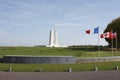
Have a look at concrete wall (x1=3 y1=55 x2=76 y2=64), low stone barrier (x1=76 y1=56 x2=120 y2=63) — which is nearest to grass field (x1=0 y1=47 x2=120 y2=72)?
low stone barrier (x1=76 y1=56 x2=120 y2=63)

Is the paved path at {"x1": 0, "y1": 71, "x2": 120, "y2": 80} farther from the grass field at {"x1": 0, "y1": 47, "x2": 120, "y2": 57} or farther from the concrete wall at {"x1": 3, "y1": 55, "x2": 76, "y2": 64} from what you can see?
the grass field at {"x1": 0, "y1": 47, "x2": 120, "y2": 57}

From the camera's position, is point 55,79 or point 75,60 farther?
point 75,60

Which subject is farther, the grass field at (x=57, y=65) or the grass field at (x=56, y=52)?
the grass field at (x=56, y=52)

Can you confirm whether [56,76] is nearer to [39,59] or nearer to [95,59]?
[39,59]

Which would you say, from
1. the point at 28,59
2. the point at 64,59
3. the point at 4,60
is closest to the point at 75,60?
the point at 64,59

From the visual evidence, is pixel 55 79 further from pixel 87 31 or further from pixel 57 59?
pixel 87 31

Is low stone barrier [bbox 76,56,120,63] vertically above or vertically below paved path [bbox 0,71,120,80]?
above

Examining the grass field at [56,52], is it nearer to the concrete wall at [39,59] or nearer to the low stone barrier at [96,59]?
the low stone barrier at [96,59]

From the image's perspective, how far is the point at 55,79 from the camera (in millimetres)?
15602

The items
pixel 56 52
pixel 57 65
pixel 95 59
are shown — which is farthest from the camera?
pixel 56 52

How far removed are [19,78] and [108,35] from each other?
103 ft

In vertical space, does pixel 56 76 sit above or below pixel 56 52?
below

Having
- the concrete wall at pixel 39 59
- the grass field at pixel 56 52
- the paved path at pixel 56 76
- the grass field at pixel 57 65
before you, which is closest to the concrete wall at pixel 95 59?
the concrete wall at pixel 39 59

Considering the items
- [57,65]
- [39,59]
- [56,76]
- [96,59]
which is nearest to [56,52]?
[96,59]
